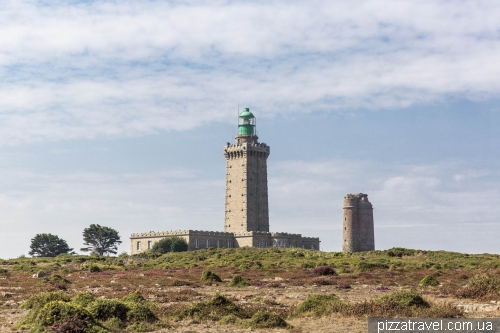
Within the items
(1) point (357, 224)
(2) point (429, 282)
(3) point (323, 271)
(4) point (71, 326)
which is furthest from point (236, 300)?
(1) point (357, 224)

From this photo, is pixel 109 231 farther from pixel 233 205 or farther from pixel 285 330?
pixel 285 330

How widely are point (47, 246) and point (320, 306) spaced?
102 metres

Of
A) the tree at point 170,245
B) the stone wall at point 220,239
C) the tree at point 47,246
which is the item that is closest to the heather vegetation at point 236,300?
the tree at point 170,245

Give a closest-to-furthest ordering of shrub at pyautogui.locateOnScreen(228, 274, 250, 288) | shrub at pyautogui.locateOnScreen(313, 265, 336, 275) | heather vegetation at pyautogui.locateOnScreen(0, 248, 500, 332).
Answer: heather vegetation at pyautogui.locateOnScreen(0, 248, 500, 332), shrub at pyautogui.locateOnScreen(228, 274, 250, 288), shrub at pyautogui.locateOnScreen(313, 265, 336, 275)

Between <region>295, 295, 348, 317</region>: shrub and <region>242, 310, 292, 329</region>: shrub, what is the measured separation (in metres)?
2.24

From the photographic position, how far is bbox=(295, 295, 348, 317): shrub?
930 inches

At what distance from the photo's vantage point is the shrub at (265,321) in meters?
21.4

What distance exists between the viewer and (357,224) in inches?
4321

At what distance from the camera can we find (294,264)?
62469 millimetres

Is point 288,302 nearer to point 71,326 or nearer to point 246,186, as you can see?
point 71,326

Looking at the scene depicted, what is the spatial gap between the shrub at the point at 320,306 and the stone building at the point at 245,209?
3038 inches

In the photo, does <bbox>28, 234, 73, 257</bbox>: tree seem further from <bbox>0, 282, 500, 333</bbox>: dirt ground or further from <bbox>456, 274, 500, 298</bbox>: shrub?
<bbox>456, 274, 500, 298</bbox>: shrub

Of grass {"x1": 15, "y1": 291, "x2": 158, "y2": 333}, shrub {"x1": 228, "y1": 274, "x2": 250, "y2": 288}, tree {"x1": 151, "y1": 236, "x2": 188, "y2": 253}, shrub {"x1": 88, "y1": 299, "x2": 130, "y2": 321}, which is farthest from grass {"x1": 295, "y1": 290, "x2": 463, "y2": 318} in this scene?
tree {"x1": 151, "y1": 236, "x2": 188, "y2": 253}

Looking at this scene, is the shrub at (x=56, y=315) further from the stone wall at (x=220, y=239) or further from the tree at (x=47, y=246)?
the tree at (x=47, y=246)
